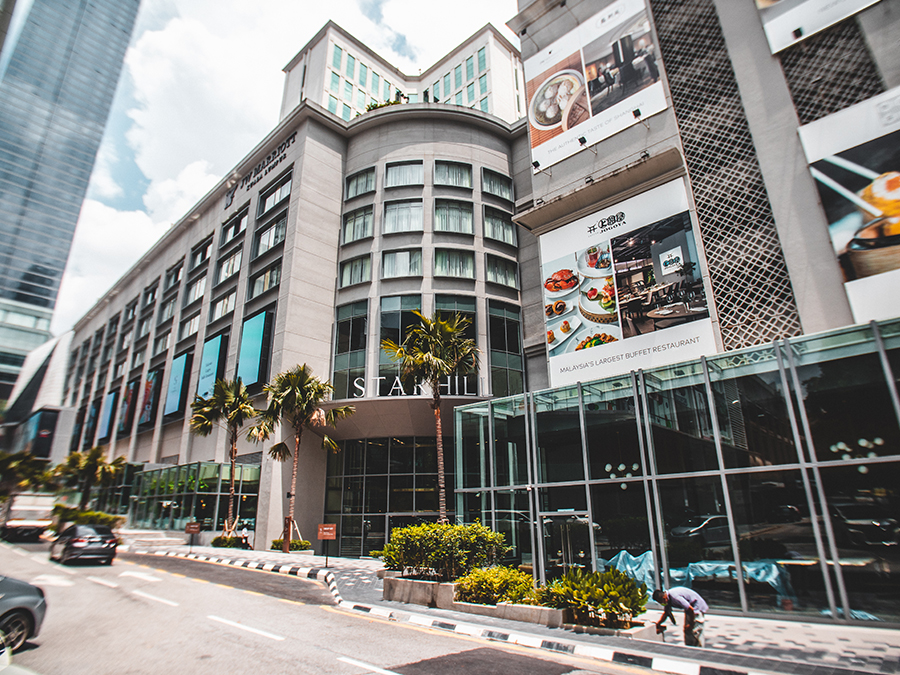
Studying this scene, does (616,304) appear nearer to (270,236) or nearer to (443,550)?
(443,550)

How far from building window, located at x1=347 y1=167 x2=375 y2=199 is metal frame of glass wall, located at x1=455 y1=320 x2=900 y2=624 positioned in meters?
24.8

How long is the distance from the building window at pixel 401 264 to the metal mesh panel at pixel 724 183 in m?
17.9

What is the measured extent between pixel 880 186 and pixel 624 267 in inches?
343

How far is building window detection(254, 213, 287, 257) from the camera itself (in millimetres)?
36934

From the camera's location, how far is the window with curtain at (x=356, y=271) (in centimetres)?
3422

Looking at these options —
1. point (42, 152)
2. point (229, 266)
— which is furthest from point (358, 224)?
point (42, 152)

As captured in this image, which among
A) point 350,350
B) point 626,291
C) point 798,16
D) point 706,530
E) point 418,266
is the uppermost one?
point 798,16

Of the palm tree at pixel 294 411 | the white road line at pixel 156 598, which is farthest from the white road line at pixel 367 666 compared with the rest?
the palm tree at pixel 294 411

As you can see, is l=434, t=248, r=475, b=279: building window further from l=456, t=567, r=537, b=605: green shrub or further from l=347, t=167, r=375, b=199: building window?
l=456, t=567, r=537, b=605: green shrub

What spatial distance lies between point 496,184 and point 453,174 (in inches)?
137

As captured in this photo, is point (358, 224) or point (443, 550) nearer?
A: point (443, 550)

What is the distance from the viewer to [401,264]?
34.1 metres

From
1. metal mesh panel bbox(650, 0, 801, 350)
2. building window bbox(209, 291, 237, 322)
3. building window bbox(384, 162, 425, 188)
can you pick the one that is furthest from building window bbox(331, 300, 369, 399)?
metal mesh panel bbox(650, 0, 801, 350)

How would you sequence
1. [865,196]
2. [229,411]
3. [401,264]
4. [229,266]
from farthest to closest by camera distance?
[229,266] < [401,264] < [229,411] < [865,196]
